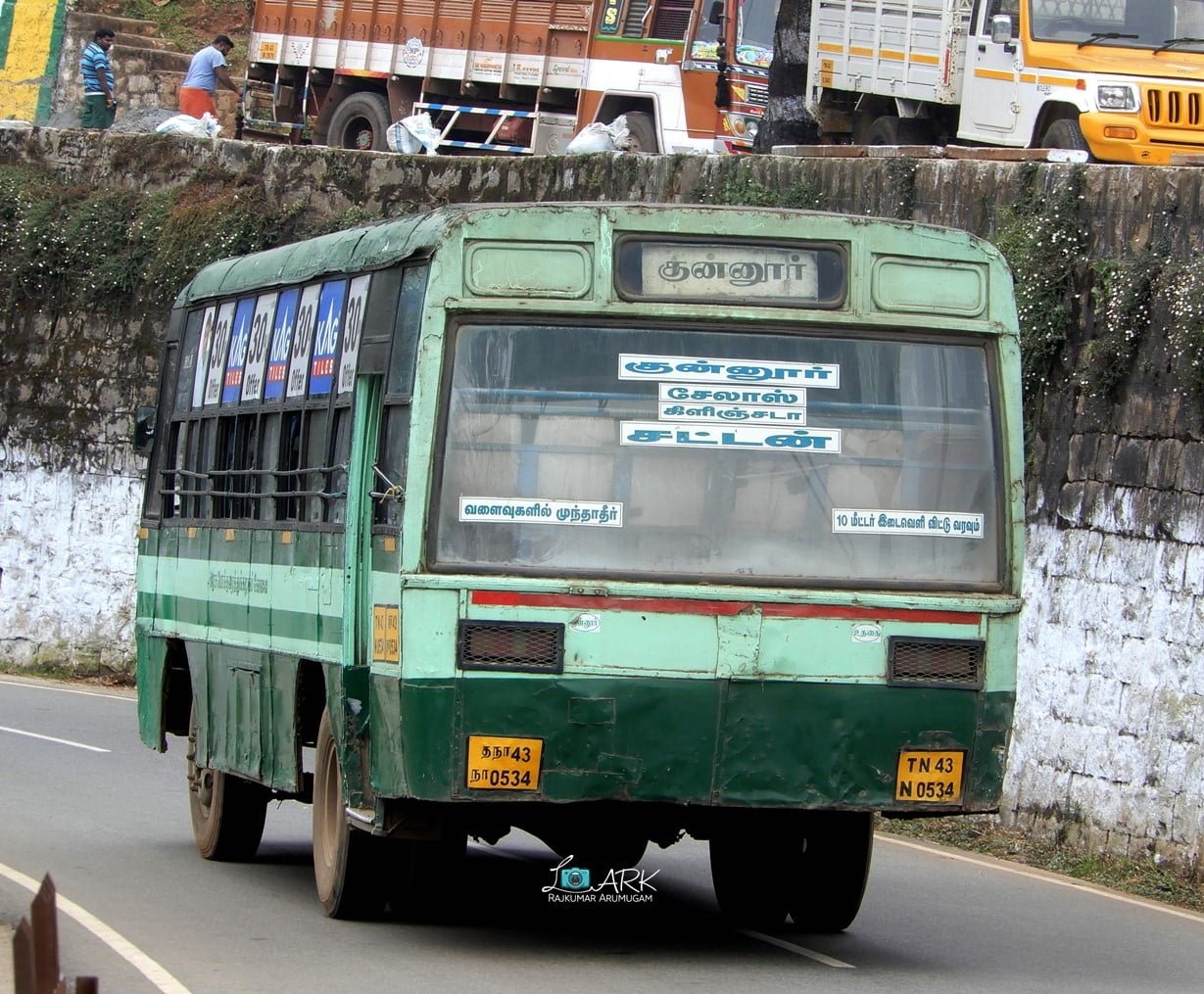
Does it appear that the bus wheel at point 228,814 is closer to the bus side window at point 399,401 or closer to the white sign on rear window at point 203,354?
the white sign on rear window at point 203,354

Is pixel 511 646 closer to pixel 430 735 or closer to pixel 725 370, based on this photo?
pixel 430 735

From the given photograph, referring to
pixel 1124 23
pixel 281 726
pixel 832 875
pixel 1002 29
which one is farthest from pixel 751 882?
pixel 1002 29

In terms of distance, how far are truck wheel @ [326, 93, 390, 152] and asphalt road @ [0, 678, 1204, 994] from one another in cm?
1725

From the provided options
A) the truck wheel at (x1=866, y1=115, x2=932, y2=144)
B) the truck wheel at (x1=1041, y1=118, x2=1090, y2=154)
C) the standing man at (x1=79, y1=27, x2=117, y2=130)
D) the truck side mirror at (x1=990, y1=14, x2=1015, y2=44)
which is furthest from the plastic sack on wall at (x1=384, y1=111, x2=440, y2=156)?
the truck wheel at (x1=1041, y1=118, x2=1090, y2=154)

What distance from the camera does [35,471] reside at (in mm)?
25266

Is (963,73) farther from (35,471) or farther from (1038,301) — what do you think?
(35,471)

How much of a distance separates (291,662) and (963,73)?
13219 mm

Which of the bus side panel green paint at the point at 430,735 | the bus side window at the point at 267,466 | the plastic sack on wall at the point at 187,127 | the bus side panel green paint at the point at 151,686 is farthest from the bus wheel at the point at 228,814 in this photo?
the plastic sack on wall at the point at 187,127

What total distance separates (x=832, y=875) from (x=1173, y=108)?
32.6ft

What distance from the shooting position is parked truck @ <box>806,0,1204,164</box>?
19188 mm

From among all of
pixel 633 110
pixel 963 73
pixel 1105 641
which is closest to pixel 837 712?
pixel 1105 641

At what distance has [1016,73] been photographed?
21.1 m

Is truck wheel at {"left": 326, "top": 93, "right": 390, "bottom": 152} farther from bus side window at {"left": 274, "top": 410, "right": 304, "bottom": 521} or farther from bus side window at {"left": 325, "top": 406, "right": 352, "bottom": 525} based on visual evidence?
bus side window at {"left": 325, "top": 406, "right": 352, "bottom": 525}

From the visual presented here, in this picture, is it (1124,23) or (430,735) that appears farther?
(1124,23)
